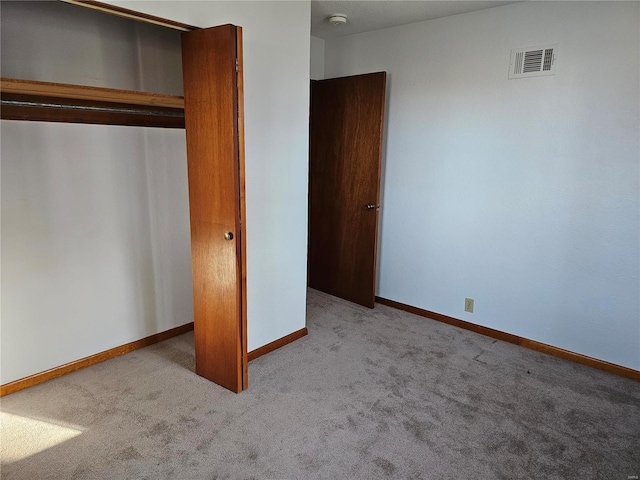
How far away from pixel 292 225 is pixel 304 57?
1.13 meters

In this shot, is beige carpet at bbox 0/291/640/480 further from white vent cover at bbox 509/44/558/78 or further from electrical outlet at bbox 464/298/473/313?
white vent cover at bbox 509/44/558/78

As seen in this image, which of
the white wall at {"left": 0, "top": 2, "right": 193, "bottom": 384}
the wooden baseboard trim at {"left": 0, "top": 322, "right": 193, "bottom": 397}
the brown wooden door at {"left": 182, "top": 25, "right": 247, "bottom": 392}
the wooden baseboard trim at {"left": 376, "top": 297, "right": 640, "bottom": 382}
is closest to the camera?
the brown wooden door at {"left": 182, "top": 25, "right": 247, "bottom": 392}

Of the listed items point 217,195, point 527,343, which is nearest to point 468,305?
point 527,343

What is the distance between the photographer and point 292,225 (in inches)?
119

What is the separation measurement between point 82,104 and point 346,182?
2136 mm

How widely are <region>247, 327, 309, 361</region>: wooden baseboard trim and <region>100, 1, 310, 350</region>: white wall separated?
0.03m

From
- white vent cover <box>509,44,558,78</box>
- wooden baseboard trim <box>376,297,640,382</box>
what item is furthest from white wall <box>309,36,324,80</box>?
wooden baseboard trim <box>376,297,640,382</box>

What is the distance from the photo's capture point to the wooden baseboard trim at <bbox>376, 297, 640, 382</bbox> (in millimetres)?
2781

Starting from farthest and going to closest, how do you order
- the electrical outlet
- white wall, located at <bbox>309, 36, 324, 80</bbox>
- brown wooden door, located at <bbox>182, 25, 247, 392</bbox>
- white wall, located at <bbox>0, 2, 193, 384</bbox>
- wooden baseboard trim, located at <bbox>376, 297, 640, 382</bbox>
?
1. white wall, located at <bbox>309, 36, 324, 80</bbox>
2. the electrical outlet
3. wooden baseboard trim, located at <bbox>376, 297, 640, 382</bbox>
4. white wall, located at <bbox>0, 2, 193, 384</bbox>
5. brown wooden door, located at <bbox>182, 25, 247, 392</bbox>

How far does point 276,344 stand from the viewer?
120 inches

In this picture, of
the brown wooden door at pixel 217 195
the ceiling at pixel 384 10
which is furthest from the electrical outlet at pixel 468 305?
the ceiling at pixel 384 10

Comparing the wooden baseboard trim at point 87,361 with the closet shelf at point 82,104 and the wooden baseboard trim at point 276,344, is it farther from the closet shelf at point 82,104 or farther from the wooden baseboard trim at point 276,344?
the closet shelf at point 82,104

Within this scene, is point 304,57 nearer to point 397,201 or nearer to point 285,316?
point 397,201

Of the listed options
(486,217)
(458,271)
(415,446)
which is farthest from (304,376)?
(486,217)
